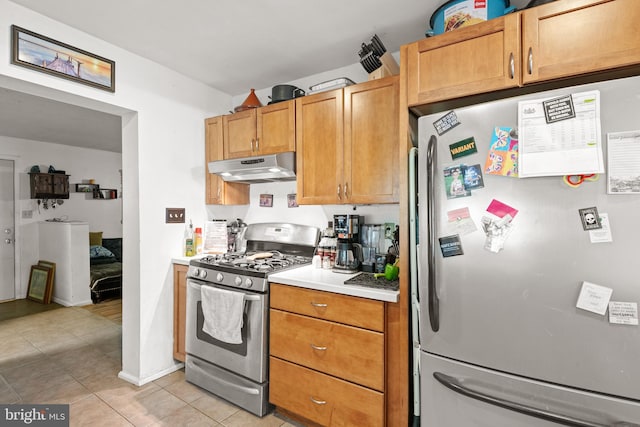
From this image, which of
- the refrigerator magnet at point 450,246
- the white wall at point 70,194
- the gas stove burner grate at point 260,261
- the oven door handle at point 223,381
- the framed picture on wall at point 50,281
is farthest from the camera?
the white wall at point 70,194

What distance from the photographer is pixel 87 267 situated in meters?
4.59

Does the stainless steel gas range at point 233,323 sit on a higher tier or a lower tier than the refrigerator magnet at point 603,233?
lower

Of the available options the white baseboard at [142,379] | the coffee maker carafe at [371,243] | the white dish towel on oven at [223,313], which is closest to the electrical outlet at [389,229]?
the coffee maker carafe at [371,243]

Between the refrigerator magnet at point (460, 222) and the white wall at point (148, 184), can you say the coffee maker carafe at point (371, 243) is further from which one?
the white wall at point (148, 184)

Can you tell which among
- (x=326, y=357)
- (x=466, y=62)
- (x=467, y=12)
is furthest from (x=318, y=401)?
(x=467, y=12)

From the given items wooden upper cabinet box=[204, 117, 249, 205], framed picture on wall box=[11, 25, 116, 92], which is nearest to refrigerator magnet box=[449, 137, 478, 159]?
wooden upper cabinet box=[204, 117, 249, 205]

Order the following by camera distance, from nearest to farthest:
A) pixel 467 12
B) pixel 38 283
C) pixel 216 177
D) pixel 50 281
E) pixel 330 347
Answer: pixel 467 12
pixel 330 347
pixel 216 177
pixel 50 281
pixel 38 283

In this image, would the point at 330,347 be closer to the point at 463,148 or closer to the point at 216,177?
the point at 463,148

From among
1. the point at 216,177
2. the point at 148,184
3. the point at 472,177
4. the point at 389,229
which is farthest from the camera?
the point at 216,177

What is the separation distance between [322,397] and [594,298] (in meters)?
1.40

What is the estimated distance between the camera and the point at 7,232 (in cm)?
472

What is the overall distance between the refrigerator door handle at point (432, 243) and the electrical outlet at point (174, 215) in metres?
2.13

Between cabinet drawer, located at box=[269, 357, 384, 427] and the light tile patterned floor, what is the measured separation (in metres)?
0.21

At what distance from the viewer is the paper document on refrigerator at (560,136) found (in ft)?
3.64
